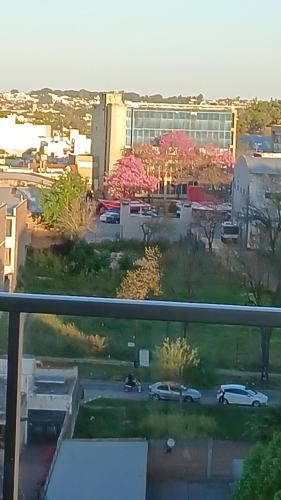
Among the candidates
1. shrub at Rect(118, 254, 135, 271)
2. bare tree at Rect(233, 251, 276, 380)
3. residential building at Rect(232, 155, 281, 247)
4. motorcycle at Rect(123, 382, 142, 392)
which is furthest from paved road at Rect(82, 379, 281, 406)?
shrub at Rect(118, 254, 135, 271)

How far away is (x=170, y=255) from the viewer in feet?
15.6

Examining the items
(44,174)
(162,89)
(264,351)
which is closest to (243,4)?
(162,89)

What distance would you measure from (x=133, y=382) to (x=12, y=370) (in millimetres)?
197

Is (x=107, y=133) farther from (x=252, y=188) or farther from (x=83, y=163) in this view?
(x=252, y=188)

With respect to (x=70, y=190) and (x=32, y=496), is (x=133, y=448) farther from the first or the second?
(x=70, y=190)

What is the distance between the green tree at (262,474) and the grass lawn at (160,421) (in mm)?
40

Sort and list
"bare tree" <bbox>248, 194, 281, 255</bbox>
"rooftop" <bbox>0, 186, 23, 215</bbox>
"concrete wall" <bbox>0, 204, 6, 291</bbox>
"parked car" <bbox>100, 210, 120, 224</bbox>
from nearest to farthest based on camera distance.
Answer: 1. "concrete wall" <bbox>0, 204, 6, 291</bbox>
2. "bare tree" <bbox>248, 194, 281, 255</bbox>
3. "rooftop" <bbox>0, 186, 23, 215</bbox>
4. "parked car" <bbox>100, 210, 120, 224</bbox>

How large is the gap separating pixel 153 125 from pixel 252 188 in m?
1.08

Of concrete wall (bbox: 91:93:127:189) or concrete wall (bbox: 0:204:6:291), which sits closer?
concrete wall (bbox: 0:204:6:291)

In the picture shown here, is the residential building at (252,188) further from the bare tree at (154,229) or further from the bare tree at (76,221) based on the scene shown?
the bare tree at (76,221)

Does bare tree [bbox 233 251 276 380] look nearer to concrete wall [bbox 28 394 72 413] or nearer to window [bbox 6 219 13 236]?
window [bbox 6 219 13 236]

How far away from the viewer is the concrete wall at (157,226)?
489 cm

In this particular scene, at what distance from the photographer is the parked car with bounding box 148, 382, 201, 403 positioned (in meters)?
1.17

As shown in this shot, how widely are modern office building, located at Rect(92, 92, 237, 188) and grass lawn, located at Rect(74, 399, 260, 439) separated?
13.7 feet
